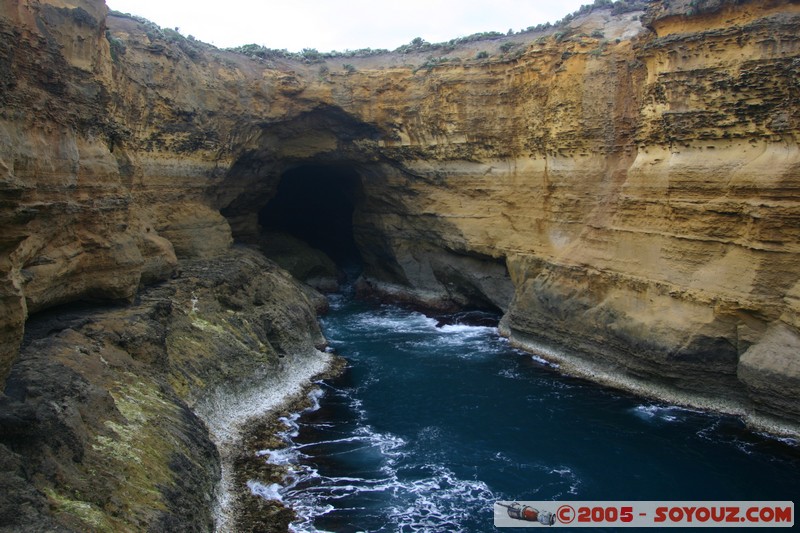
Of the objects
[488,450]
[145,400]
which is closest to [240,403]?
[145,400]

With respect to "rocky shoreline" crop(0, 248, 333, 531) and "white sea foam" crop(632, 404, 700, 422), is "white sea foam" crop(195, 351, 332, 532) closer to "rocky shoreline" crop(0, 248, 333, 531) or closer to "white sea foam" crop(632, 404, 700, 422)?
"rocky shoreline" crop(0, 248, 333, 531)

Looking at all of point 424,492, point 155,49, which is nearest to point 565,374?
point 424,492

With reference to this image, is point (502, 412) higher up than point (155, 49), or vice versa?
point (155, 49)

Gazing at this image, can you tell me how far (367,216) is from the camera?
40438mm

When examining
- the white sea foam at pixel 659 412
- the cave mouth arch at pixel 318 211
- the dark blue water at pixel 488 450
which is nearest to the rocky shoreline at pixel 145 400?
the dark blue water at pixel 488 450

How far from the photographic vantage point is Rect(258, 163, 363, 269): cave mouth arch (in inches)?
1697

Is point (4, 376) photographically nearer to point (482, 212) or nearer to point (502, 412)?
point (502, 412)

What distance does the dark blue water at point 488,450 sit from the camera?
16.5m

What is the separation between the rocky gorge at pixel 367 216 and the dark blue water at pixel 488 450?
1.87 meters

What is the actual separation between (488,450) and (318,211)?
30.5 meters

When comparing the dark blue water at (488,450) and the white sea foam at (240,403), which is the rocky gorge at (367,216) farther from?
the dark blue water at (488,450)

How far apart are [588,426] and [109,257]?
16055mm

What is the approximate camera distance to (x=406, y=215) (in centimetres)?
3716

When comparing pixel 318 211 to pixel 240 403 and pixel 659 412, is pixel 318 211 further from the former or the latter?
pixel 659 412
